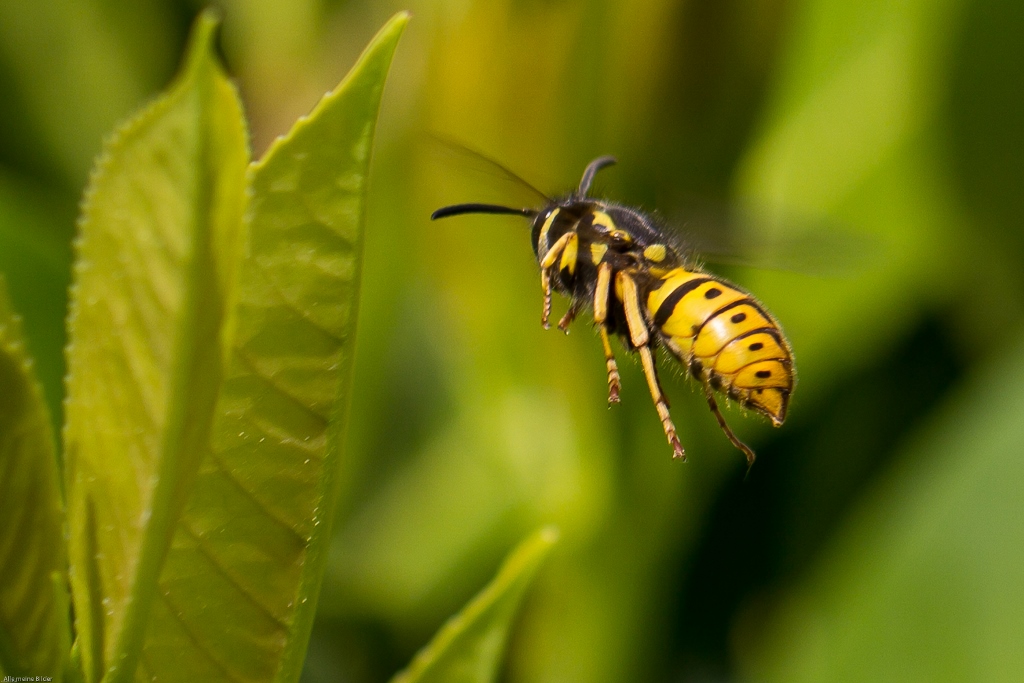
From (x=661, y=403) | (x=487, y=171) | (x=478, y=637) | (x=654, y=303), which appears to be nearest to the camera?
(x=478, y=637)

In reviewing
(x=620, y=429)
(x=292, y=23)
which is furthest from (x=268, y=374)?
(x=292, y=23)

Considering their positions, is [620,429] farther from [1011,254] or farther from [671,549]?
[1011,254]

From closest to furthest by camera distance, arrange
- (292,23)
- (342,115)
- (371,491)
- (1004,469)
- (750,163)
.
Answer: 1. (342,115)
2. (1004,469)
3. (750,163)
4. (371,491)
5. (292,23)

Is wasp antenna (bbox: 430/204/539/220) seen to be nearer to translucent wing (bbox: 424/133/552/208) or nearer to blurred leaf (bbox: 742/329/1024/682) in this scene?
translucent wing (bbox: 424/133/552/208)

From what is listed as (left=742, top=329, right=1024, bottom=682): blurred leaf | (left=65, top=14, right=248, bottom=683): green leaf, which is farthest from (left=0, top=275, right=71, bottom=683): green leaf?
(left=742, top=329, right=1024, bottom=682): blurred leaf

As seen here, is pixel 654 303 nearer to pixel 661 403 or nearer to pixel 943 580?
pixel 661 403

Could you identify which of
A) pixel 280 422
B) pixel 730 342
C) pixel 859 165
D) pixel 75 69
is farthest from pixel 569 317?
pixel 75 69
